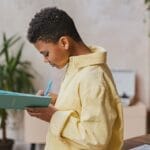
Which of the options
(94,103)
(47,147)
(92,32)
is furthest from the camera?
(92,32)

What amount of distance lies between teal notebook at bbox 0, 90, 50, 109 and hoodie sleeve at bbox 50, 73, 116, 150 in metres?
0.07

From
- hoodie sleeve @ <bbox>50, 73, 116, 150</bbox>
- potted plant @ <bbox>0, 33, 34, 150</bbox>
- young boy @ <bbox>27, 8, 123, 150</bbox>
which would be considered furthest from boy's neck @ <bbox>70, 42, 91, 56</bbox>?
potted plant @ <bbox>0, 33, 34, 150</bbox>

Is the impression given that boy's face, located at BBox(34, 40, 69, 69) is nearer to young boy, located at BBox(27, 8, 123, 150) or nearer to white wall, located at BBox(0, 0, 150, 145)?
young boy, located at BBox(27, 8, 123, 150)

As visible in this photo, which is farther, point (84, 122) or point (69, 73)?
point (69, 73)

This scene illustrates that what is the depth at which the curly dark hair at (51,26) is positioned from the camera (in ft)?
4.24

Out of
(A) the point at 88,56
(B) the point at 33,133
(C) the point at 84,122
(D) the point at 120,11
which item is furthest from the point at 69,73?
(D) the point at 120,11

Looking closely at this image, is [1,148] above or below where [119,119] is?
below

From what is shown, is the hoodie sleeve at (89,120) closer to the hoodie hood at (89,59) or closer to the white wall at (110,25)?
the hoodie hood at (89,59)

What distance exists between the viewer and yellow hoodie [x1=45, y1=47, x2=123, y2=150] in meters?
1.23

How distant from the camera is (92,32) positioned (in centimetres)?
378

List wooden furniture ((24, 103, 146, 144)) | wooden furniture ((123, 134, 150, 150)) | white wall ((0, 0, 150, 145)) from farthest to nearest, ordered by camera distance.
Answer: white wall ((0, 0, 150, 145)) < wooden furniture ((24, 103, 146, 144)) < wooden furniture ((123, 134, 150, 150))

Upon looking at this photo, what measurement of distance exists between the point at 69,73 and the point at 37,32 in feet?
0.58

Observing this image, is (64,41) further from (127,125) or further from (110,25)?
(110,25)

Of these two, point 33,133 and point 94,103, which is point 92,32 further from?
point 94,103
